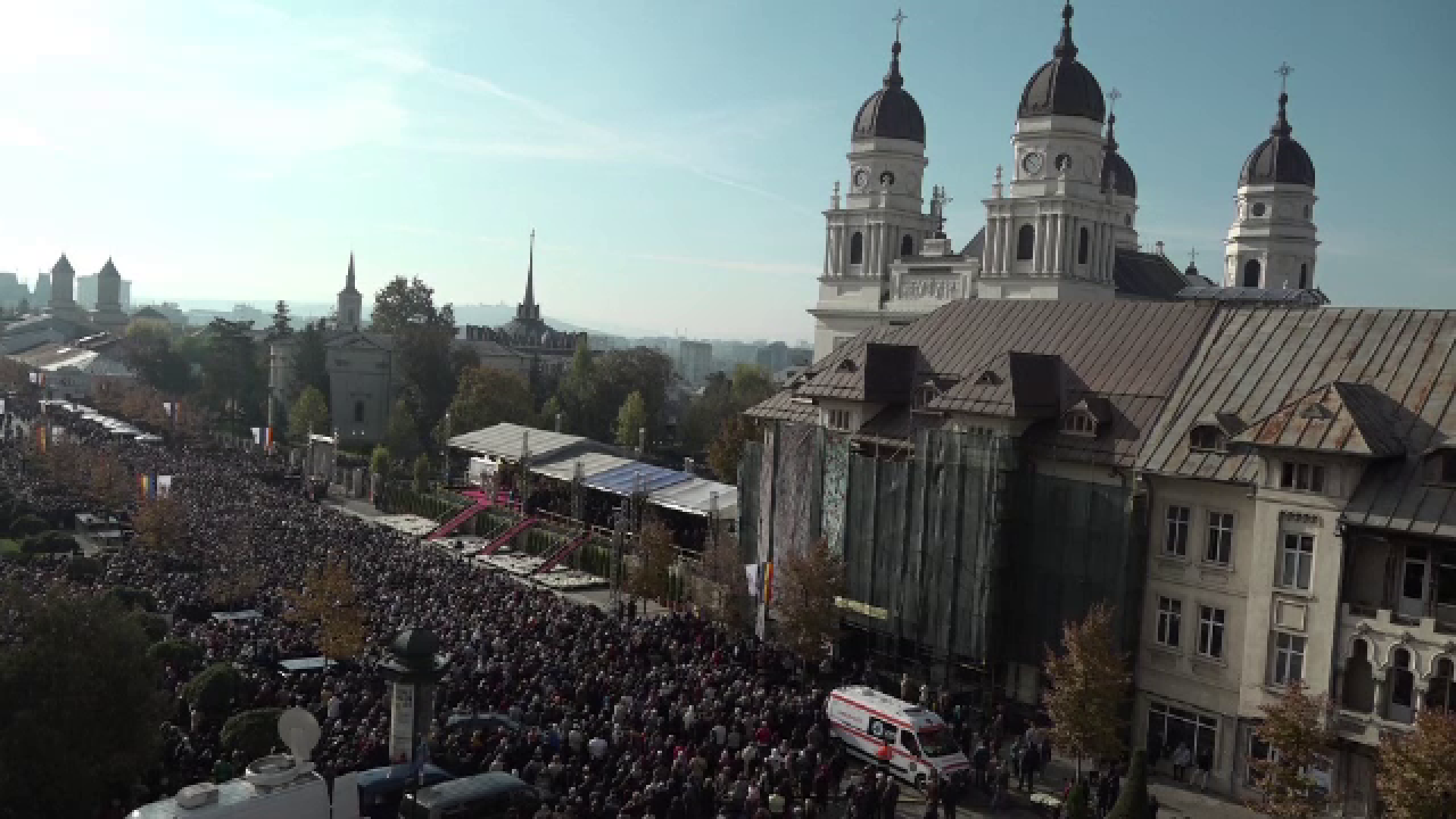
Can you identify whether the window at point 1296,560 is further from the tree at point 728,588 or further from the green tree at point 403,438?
the green tree at point 403,438

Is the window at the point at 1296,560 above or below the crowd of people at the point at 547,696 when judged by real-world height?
above

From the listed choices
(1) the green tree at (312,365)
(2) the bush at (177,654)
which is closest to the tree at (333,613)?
(2) the bush at (177,654)

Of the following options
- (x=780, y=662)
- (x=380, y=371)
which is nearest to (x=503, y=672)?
(x=780, y=662)

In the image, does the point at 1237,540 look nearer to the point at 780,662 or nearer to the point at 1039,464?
the point at 1039,464

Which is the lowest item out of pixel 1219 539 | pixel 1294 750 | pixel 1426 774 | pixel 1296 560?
pixel 1294 750

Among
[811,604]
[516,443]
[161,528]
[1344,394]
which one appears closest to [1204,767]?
[1344,394]

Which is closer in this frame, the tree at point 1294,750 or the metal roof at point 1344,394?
the tree at point 1294,750

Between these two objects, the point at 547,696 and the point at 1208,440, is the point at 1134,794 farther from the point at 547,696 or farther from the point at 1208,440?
the point at 547,696
